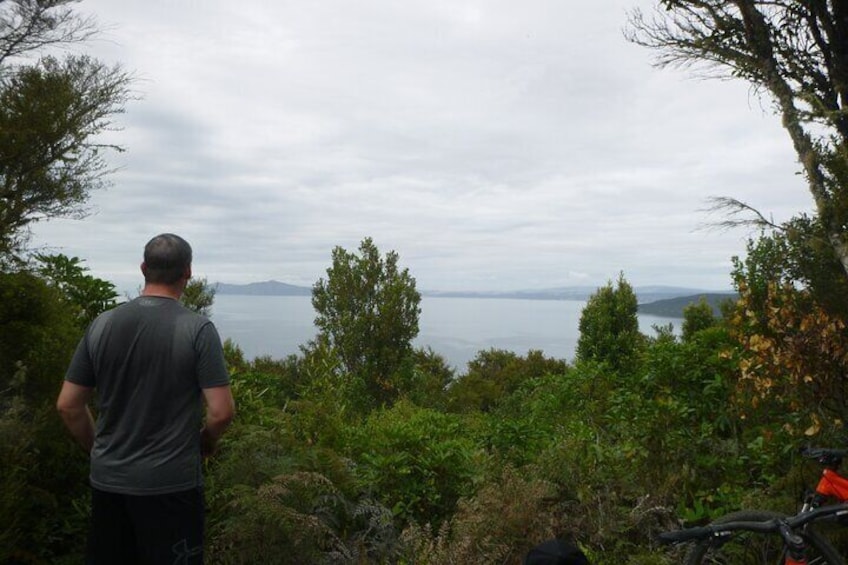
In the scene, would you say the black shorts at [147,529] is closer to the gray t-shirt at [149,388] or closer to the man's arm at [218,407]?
the gray t-shirt at [149,388]

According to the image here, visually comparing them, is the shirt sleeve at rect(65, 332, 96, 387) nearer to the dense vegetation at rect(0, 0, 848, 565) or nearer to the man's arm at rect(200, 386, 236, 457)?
the man's arm at rect(200, 386, 236, 457)

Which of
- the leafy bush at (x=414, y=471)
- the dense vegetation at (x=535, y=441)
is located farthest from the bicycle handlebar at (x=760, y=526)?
the leafy bush at (x=414, y=471)

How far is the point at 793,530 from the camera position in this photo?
11.6ft

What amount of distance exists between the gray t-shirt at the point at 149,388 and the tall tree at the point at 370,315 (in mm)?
16797

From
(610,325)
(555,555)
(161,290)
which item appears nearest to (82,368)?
(161,290)

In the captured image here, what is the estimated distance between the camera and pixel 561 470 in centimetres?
504

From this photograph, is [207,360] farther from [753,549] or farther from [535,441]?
[535,441]

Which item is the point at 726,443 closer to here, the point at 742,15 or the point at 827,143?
the point at 827,143

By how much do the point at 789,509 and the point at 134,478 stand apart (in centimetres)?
430

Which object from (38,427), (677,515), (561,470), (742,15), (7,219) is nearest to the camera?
(38,427)

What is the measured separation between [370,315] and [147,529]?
17466 millimetres

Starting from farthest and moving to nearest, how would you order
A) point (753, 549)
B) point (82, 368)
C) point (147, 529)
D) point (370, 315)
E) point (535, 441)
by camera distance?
1. point (370, 315)
2. point (535, 441)
3. point (753, 549)
4. point (82, 368)
5. point (147, 529)

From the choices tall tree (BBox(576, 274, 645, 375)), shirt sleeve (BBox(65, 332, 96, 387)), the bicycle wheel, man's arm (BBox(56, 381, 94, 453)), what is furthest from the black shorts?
tall tree (BBox(576, 274, 645, 375))

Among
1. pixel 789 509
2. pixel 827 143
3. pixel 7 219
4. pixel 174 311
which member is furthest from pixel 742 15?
pixel 7 219
